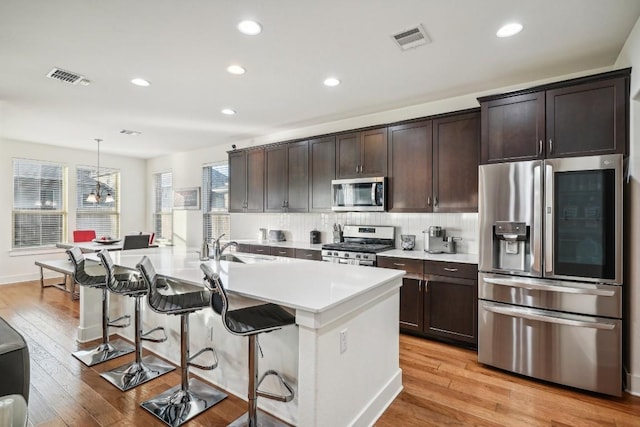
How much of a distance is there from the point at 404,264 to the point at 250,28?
8.76 ft

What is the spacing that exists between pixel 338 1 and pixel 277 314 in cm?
201

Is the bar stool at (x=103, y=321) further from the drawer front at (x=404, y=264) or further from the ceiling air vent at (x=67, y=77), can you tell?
the drawer front at (x=404, y=264)

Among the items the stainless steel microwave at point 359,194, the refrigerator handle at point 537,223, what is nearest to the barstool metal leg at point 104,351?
the stainless steel microwave at point 359,194

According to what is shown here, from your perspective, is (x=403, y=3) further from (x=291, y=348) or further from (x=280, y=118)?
(x=280, y=118)

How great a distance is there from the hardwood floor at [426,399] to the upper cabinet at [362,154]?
2.17 meters

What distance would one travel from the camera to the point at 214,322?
8.41 ft

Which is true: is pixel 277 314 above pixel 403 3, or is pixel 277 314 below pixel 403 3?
below

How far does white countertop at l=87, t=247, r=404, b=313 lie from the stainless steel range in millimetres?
1141

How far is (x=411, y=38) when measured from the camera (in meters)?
2.52

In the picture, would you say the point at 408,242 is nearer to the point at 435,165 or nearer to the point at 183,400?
the point at 435,165

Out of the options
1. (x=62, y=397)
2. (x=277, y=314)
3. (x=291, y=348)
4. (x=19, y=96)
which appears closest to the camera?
(x=277, y=314)

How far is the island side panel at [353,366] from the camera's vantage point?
1.63 m

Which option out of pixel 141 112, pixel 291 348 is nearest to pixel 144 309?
pixel 291 348

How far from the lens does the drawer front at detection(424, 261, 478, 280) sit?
315 centimetres
